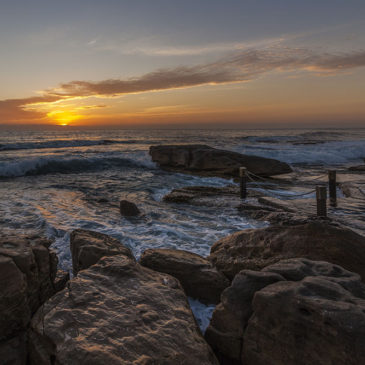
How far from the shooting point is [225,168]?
1717 cm

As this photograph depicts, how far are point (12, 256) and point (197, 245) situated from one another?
151 inches

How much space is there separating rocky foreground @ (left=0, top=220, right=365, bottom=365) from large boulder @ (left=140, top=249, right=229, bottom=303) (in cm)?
64

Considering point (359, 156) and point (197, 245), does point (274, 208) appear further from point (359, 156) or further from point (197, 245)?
point (359, 156)

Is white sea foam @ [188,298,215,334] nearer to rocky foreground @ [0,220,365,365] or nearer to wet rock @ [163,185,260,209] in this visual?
rocky foreground @ [0,220,365,365]

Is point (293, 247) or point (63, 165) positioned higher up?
point (63, 165)

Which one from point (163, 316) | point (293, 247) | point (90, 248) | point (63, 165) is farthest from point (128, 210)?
point (63, 165)

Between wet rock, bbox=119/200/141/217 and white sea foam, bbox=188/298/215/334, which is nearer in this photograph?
white sea foam, bbox=188/298/215/334

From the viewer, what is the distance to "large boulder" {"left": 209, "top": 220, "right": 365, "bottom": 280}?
11.9 ft

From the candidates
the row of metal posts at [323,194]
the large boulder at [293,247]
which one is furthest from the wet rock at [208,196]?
the large boulder at [293,247]

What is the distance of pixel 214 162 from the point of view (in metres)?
17.6

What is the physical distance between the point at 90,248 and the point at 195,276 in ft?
5.07

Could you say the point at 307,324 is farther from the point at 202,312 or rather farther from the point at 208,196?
the point at 208,196

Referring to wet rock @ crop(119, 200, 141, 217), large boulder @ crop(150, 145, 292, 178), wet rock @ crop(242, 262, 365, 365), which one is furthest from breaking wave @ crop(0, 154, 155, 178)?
wet rock @ crop(242, 262, 365, 365)

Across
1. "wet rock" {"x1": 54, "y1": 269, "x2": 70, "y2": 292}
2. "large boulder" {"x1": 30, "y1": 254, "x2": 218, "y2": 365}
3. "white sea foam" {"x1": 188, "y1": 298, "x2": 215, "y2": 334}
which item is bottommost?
"white sea foam" {"x1": 188, "y1": 298, "x2": 215, "y2": 334}
